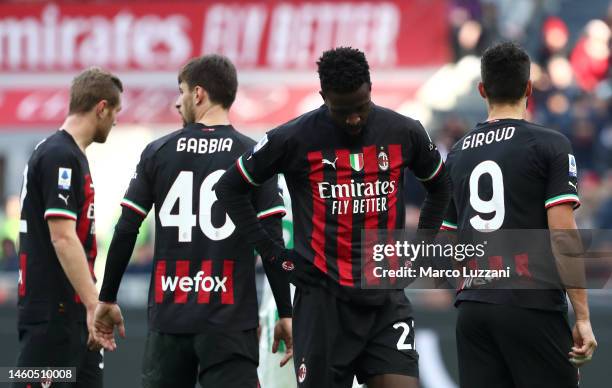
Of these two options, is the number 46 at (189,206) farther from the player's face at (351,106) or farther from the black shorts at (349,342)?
the player's face at (351,106)

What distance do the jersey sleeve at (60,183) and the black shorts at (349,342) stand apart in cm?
160

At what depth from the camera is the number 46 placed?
5.46m

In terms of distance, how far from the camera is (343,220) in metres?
4.93

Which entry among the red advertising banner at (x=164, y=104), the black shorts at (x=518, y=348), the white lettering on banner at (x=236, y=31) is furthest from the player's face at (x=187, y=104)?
the white lettering on banner at (x=236, y=31)

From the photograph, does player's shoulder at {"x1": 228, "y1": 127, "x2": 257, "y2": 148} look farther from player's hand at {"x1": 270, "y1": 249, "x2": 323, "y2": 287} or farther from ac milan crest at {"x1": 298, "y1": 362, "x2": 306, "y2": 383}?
ac milan crest at {"x1": 298, "y1": 362, "x2": 306, "y2": 383}

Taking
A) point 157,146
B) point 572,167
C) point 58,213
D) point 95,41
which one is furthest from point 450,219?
point 95,41

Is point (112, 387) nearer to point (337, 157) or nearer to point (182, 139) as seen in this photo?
point (182, 139)

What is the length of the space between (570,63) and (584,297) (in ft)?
39.6

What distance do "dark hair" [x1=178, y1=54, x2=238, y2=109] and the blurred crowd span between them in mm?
6761

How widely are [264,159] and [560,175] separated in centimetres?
136

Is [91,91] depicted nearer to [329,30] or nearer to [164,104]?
[164,104]

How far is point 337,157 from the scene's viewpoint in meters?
4.95

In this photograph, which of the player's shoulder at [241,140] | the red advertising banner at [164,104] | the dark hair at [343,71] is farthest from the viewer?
the red advertising banner at [164,104]

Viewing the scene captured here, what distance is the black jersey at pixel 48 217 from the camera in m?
5.86
